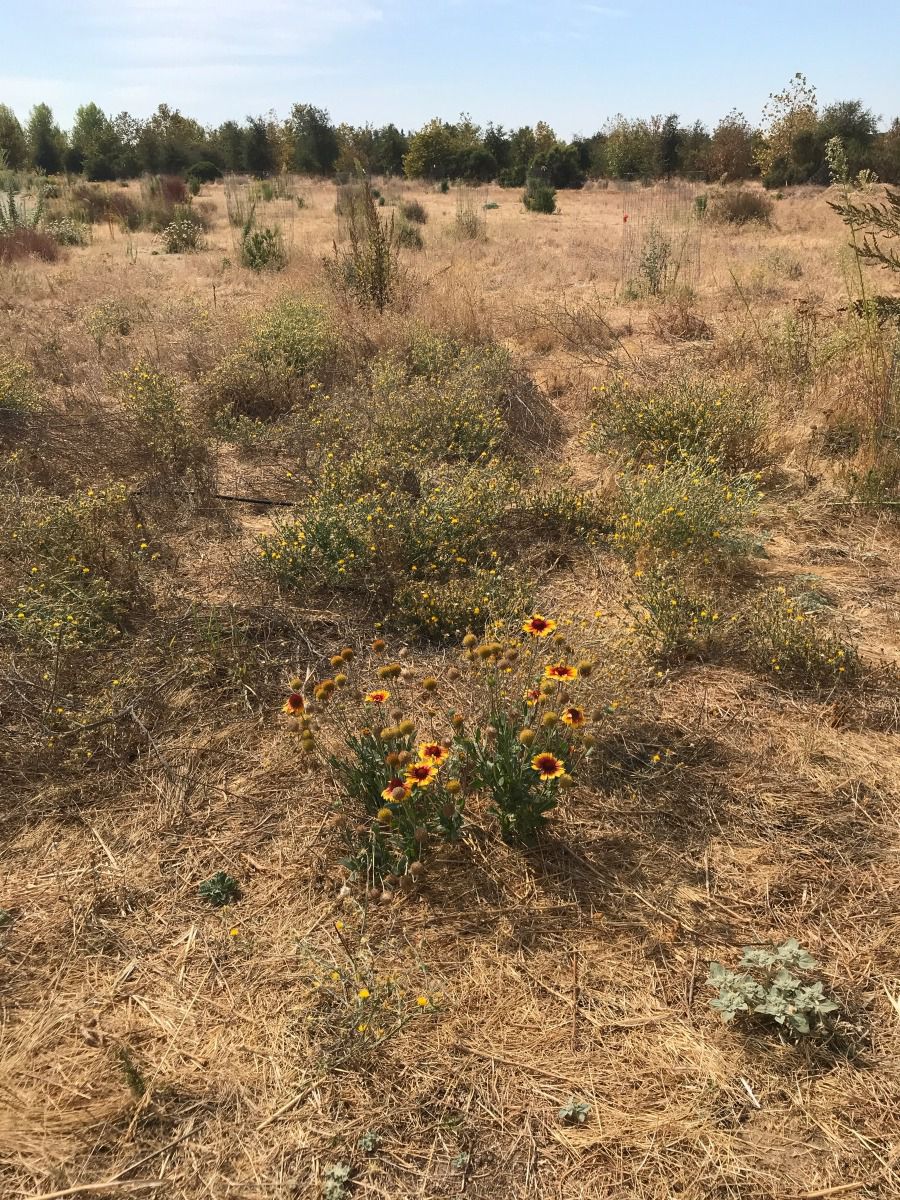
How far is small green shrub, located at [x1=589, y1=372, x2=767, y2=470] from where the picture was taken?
14.9ft

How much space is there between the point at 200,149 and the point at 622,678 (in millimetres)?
35188

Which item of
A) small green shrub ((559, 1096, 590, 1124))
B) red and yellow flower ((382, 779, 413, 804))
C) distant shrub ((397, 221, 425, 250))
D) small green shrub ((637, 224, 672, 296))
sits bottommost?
small green shrub ((559, 1096, 590, 1124))

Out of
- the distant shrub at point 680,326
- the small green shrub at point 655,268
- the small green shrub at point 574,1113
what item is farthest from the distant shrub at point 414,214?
the small green shrub at point 574,1113

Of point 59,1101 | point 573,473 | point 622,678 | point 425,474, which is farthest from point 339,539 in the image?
point 59,1101

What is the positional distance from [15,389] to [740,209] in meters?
13.5

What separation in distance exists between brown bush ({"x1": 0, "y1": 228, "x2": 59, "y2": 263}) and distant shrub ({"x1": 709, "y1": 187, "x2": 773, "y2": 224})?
11.3 meters

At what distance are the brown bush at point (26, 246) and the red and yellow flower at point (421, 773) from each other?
1145 cm

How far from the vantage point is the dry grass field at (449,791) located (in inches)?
64.0

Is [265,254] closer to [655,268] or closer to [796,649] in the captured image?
[655,268]

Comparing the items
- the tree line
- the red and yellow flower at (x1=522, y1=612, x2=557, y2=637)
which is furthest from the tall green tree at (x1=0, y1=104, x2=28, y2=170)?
the red and yellow flower at (x1=522, y1=612, x2=557, y2=637)

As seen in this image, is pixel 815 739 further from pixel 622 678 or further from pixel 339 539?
pixel 339 539

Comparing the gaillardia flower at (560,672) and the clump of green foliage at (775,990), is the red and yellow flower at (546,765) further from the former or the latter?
the clump of green foliage at (775,990)

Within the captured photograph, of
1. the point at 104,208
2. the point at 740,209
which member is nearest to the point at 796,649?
the point at 740,209

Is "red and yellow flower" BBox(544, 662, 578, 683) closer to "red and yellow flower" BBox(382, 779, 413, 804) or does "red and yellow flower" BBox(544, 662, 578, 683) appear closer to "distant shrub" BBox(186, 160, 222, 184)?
"red and yellow flower" BBox(382, 779, 413, 804)
